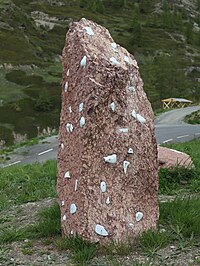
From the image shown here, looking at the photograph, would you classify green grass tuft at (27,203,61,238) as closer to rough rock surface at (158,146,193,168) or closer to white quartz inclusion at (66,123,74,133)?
white quartz inclusion at (66,123,74,133)

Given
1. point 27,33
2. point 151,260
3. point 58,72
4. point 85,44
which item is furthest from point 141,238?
point 27,33

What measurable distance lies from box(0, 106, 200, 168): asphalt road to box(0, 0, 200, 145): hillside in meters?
9.09

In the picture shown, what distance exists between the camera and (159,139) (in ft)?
76.6

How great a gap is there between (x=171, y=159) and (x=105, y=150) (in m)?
4.19

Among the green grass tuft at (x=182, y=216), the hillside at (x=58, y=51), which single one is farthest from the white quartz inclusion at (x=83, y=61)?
the hillside at (x=58, y=51)

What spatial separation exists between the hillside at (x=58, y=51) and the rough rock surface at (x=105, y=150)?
27.5 m

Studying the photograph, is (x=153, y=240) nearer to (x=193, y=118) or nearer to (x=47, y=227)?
(x=47, y=227)

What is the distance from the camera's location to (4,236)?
21.0ft

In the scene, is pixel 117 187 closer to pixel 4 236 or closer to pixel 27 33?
pixel 4 236

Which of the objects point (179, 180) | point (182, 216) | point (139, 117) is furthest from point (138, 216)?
point (179, 180)

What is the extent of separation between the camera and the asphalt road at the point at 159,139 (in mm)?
19841

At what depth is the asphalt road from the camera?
781 inches

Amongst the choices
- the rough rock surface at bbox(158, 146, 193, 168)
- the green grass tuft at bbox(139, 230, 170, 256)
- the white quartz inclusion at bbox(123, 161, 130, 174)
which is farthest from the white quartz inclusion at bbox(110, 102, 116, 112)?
the rough rock surface at bbox(158, 146, 193, 168)

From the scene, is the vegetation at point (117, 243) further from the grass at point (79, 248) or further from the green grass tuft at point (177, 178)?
the green grass tuft at point (177, 178)
